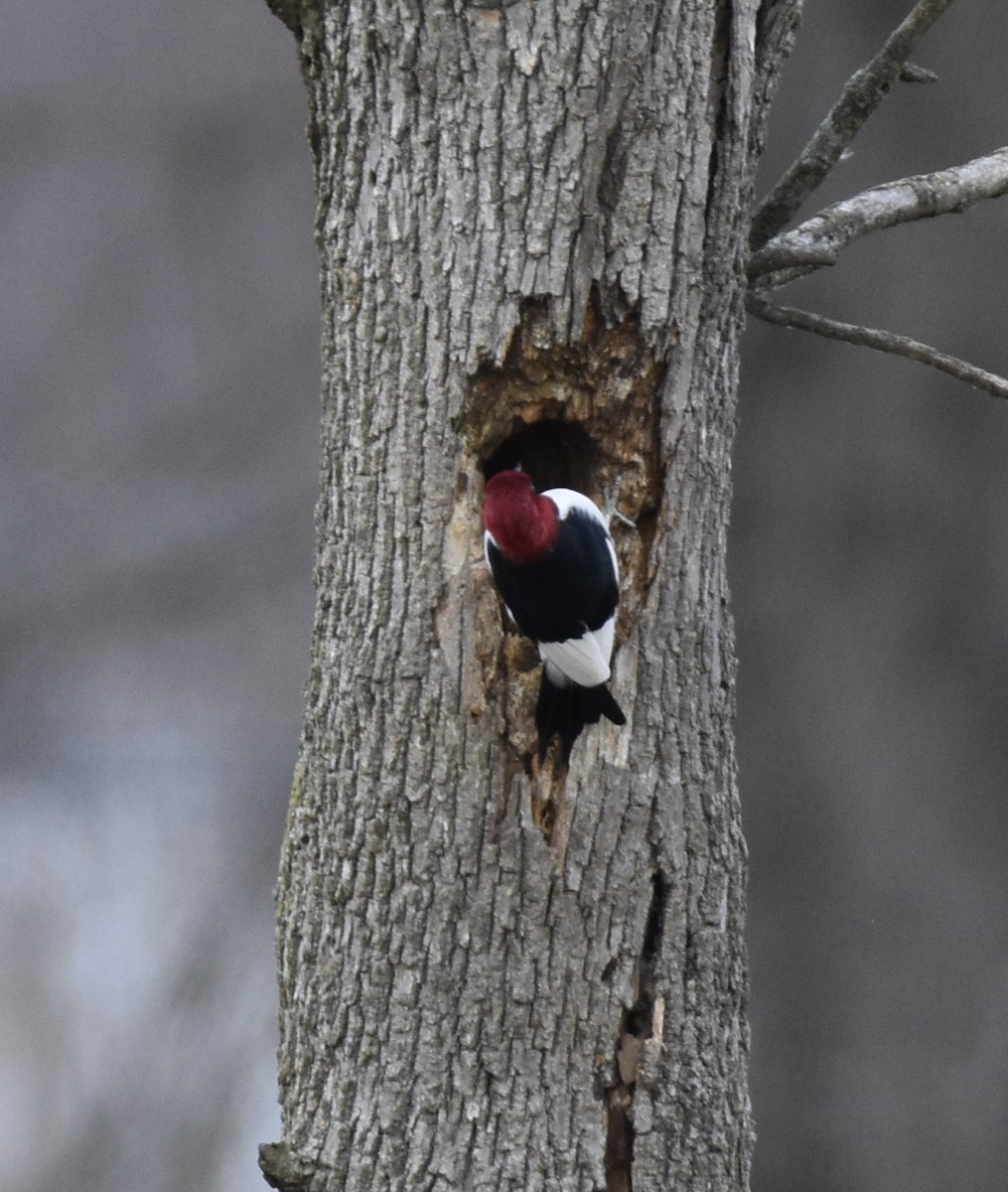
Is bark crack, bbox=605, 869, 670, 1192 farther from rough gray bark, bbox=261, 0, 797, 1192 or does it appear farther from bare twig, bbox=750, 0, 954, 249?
bare twig, bbox=750, 0, 954, 249

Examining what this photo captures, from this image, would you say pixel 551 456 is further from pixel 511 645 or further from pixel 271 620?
pixel 271 620

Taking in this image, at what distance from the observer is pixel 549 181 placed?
6.47ft

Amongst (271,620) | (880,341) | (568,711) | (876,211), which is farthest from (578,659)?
(271,620)

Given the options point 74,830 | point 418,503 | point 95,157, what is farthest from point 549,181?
point 74,830

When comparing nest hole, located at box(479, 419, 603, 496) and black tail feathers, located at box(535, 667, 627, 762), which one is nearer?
black tail feathers, located at box(535, 667, 627, 762)

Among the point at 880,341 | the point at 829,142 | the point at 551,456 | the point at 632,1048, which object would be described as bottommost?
the point at 632,1048

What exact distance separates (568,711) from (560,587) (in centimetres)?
19

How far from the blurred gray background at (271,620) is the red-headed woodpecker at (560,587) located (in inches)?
80.1

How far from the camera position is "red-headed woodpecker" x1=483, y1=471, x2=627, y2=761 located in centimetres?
203

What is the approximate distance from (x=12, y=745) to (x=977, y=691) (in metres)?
3.32

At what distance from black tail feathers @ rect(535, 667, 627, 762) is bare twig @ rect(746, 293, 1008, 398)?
74 cm

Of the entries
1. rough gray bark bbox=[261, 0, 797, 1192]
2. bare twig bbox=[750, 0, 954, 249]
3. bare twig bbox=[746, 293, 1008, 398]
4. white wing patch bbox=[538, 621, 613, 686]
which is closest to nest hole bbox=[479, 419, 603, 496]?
rough gray bark bbox=[261, 0, 797, 1192]

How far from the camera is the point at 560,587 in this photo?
2.03m

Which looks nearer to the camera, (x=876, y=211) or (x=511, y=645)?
(x=511, y=645)
